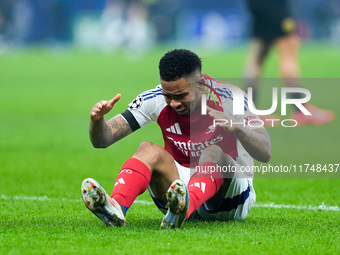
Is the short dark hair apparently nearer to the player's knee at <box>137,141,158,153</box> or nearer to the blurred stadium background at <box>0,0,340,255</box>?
the player's knee at <box>137,141,158,153</box>

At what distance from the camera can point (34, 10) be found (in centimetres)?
3291

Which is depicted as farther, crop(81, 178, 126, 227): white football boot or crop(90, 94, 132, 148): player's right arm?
crop(90, 94, 132, 148): player's right arm

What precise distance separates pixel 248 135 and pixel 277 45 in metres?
7.37

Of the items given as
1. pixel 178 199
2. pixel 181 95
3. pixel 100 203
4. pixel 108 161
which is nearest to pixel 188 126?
pixel 181 95

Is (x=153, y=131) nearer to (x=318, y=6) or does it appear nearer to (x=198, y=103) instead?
(x=198, y=103)

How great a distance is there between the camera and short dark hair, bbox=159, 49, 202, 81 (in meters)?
4.82

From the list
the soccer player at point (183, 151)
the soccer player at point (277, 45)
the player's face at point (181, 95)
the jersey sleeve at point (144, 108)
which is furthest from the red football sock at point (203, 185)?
the soccer player at point (277, 45)

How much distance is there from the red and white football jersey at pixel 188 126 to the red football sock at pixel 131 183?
407 mm

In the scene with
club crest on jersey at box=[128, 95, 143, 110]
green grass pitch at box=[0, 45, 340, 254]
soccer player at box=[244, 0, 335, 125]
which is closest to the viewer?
green grass pitch at box=[0, 45, 340, 254]

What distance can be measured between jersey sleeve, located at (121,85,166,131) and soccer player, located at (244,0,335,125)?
6.02m

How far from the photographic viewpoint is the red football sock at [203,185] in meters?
4.72

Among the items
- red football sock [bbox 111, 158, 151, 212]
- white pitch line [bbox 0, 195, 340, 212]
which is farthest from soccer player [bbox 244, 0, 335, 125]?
red football sock [bbox 111, 158, 151, 212]

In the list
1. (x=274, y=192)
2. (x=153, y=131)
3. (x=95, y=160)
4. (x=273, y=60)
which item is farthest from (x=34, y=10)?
(x=274, y=192)

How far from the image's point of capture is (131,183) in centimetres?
478
